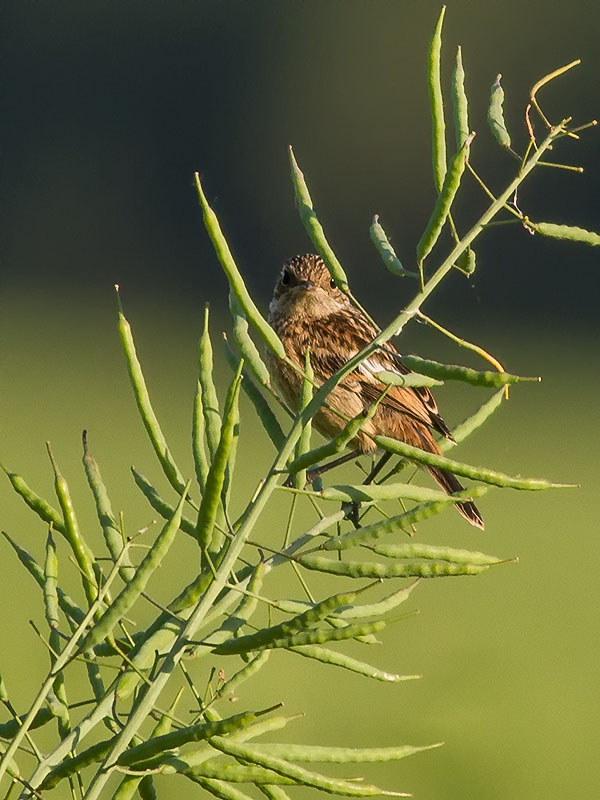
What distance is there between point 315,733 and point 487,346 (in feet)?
30.5

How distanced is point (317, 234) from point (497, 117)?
0.20 m

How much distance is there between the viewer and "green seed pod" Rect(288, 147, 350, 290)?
4.44ft

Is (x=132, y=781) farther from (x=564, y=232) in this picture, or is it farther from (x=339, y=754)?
(x=564, y=232)

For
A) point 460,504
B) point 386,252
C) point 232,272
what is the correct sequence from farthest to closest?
1. point 460,504
2. point 386,252
3. point 232,272

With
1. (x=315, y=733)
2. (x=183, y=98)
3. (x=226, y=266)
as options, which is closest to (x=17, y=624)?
(x=315, y=733)

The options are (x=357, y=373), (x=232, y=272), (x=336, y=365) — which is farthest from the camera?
(x=336, y=365)

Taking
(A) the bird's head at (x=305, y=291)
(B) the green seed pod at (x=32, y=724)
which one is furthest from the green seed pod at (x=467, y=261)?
(A) the bird's head at (x=305, y=291)

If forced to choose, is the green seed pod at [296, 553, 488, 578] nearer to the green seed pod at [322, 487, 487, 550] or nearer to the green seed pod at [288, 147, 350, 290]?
the green seed pod at [322, 487, 487, 550]

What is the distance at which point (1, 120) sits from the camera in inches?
864

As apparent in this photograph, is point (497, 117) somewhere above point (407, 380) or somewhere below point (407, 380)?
above

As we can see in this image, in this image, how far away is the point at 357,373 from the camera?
10.4 ft

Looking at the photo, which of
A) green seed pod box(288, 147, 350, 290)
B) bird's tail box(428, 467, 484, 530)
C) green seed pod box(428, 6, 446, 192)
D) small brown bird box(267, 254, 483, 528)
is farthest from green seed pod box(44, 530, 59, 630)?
bird's tail box(428, 467, 484, 530)

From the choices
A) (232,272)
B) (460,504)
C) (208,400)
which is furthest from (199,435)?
(460,504)

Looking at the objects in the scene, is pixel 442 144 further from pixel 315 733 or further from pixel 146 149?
pixel 146 149
